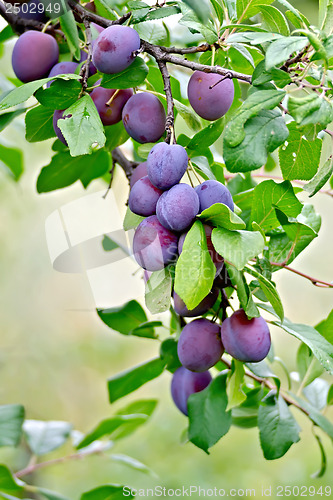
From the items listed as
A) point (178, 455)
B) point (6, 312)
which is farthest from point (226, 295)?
point (6, 312)

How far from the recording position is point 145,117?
17.3 inches

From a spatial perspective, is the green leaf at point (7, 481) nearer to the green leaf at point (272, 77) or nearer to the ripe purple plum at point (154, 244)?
the ripe purple plum at point (154, 244)

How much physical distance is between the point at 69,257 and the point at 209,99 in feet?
0.63

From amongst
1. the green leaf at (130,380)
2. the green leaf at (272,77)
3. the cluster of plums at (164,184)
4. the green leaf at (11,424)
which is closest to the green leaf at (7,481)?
the green leaf at (11,424)

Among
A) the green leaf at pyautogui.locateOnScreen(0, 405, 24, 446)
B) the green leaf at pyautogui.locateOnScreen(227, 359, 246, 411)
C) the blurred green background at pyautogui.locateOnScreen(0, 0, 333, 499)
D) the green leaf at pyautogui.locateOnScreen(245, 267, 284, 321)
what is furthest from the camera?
the blurred green background at pyautogui.locateOnScreen(0, 0, 333, 499)

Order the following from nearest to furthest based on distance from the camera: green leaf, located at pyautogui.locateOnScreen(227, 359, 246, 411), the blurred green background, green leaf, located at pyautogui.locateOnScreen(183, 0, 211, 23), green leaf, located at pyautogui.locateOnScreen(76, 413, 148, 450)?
green leaf, located at pyautogui.locateOnScreen(183, 0, 211, 23)
green leaf, located at pyautogui.locateOnScreen(227, 359, 246, 411)
green leaf, located at pyautogui.locateOnScreen(76, 413, 148, 450)
the blurred green background

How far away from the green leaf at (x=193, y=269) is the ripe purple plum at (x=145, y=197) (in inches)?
2.3

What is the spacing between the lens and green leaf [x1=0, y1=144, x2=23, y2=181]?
79 cm

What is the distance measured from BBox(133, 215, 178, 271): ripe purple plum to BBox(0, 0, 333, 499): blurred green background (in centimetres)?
158

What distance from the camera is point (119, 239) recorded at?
558 millimetres

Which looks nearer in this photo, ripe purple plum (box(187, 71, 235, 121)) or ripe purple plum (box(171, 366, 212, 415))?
ripe purple plum (box(187, 71, 235, 121))

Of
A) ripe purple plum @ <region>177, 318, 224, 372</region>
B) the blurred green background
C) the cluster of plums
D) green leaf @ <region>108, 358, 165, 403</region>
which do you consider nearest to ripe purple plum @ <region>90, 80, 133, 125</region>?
the cluster of plums

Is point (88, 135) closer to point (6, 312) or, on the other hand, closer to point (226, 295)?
point (226, 295)

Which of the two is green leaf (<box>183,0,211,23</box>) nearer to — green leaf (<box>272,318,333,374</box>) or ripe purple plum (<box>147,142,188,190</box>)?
ripe purple plum (<box>147,142,188,190</box>)
